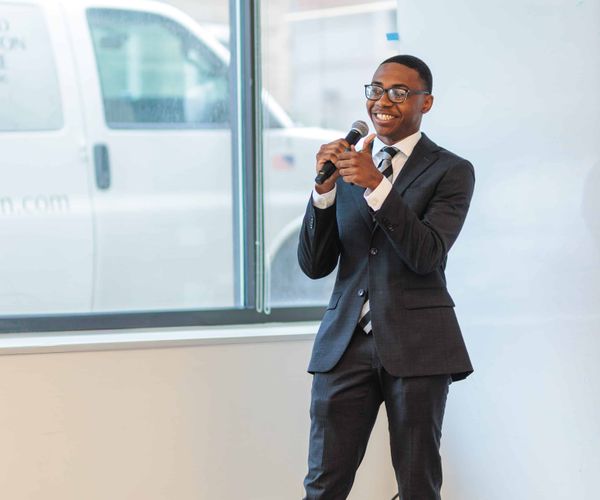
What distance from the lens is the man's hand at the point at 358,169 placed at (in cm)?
203

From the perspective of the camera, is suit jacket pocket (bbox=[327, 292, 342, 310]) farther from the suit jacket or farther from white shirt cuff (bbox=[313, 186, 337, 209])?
white shirt cuff (bbox=[313, 186, 337, 209])

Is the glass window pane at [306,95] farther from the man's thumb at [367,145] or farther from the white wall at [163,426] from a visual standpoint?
→ the man's thumb at [367,145]

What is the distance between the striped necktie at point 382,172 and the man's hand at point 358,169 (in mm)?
202

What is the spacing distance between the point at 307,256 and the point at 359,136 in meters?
0.34

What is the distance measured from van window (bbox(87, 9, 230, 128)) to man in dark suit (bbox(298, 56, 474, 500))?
1161 millimetres

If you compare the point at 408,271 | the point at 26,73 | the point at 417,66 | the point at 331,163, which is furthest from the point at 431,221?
the point at 26,73

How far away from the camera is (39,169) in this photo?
3123mm

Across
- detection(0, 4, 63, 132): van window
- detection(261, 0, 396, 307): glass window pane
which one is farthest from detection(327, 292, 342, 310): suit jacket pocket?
detection(0, 4, 63, 132): van window

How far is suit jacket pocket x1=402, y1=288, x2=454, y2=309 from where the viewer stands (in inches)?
86.1

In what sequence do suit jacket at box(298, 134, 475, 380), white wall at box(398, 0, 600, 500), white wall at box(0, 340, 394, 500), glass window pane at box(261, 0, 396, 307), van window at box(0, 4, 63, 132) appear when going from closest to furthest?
suit jacket at box(298, 134, 475, 380) → white wall at box(398, 0, 600, 500) → white wall at box(0, 340, 394, 500) → van window at box(0, 4, 63, 132) → glass window pane at box(261, 0, 396, 307)

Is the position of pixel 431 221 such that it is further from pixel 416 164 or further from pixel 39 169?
pixel 39 169

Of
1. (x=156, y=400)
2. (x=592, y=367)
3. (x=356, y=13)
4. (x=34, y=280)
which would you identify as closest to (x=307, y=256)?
(x=592, y=367)

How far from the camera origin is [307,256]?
7.63 ft

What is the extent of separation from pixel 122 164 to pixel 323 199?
1.20 metres
